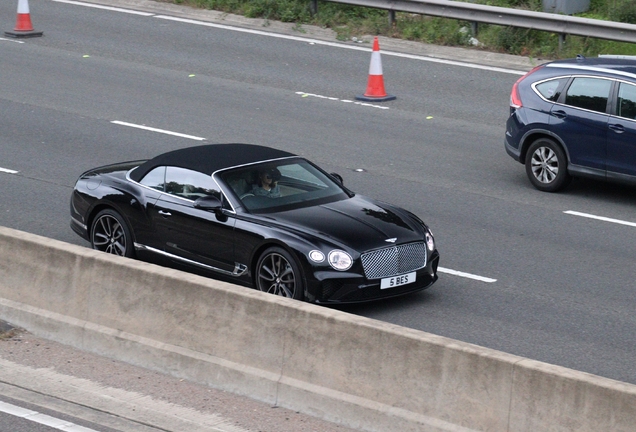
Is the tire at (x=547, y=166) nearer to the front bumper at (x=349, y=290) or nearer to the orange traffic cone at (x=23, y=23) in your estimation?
the front bumper at (x=349, y=290)

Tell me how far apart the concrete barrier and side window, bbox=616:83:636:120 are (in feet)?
23.4

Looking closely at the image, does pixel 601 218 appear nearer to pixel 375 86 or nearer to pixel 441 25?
pixel 375 86

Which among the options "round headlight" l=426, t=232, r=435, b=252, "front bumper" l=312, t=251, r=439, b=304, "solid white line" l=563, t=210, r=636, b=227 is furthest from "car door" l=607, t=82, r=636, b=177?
"front bumper" l=312, t=251, r=439, b=304

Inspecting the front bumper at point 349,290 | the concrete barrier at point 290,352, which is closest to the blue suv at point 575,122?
the front bumper at point 349,290

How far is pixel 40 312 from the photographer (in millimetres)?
9734

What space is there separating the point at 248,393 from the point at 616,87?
7615 mm

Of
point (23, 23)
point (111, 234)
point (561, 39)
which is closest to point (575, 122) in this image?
point (111, 234)

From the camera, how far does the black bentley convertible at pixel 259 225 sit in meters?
10.1

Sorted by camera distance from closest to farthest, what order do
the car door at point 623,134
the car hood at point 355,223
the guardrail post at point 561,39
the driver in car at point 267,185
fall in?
1. the car hood at point 355,223
2. the driver in car at point 267,185
3. the car door at point 623,134
4. the guardrail post at point 561,39

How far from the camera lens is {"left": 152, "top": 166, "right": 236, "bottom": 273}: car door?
10711 mm

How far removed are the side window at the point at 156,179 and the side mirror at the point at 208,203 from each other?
73cm

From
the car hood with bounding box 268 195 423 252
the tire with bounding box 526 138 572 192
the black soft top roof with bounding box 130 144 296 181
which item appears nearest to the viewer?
the car hood with bounding box 268 195 423 252

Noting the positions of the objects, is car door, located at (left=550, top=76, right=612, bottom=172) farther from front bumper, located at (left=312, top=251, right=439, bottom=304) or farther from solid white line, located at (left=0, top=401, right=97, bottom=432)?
solid white line, located at (left=0, top=401, right=97, bottom=432)

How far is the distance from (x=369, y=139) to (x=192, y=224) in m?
6.32
